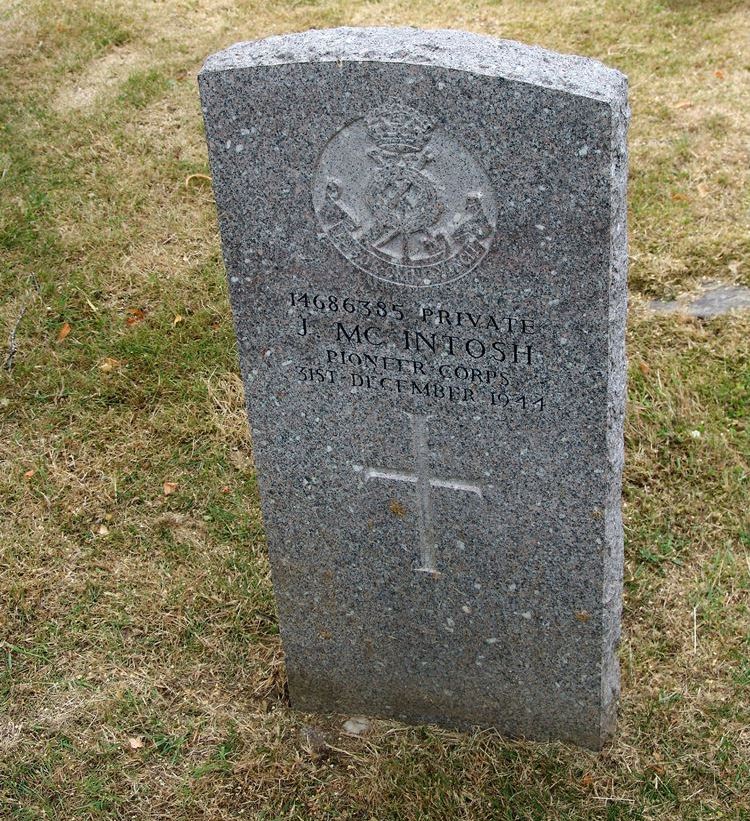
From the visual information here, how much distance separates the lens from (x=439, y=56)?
84.0 inches

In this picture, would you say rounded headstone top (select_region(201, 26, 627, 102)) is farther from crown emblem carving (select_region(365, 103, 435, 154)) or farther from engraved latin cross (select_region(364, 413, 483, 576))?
engraved latin cross (select_region(364, 413, 483, 576))

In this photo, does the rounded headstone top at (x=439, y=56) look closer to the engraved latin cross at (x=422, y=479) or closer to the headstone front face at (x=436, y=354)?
the headstone front face at (x=436, y=354)

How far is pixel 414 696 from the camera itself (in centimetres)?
320

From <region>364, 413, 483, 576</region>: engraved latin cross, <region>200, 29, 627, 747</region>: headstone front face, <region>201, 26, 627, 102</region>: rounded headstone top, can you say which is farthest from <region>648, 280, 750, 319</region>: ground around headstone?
<region>201, 26, 627, 102</region>: rounded headstone top

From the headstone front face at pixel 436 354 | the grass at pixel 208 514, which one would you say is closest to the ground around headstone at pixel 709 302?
the grass at pixel 208 514

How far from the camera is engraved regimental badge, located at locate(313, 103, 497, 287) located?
2.19 m

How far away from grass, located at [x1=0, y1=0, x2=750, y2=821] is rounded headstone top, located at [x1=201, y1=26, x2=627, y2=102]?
1.92 metres

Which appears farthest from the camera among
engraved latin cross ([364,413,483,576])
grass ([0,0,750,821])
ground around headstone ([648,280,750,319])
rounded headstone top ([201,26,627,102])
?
ground around headstone ([648,280,750,319])

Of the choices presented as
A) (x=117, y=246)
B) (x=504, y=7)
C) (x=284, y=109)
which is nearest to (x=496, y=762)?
(x=284, y=109)

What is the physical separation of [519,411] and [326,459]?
1.81 ft

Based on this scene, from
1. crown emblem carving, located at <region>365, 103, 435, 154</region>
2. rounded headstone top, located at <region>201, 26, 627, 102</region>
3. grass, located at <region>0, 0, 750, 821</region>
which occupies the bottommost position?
grass, located at <region>0, 0, 750, 821</region>

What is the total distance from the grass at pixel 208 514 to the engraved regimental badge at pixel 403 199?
156cm

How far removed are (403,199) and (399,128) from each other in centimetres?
15

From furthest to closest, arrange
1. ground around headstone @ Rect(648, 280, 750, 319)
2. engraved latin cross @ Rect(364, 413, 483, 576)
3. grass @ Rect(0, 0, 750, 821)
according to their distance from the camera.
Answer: ground around headstone @ Rect(648, 280, 750, 319)
grass @ Rect(0, 0, 750, 821)
engraved latin cross @ Rect(364, 413, 483, 576)
